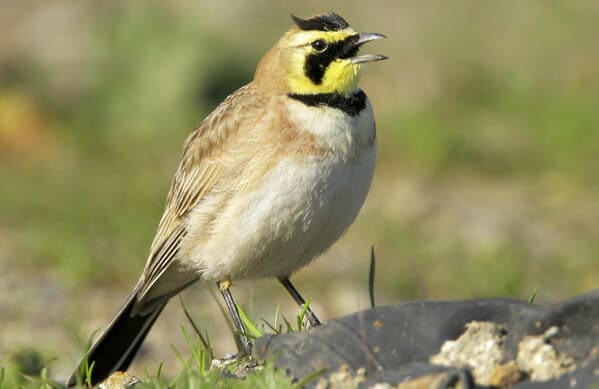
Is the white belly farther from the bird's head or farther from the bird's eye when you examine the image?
the bird's eye

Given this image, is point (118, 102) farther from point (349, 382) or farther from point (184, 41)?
point (349, 382)

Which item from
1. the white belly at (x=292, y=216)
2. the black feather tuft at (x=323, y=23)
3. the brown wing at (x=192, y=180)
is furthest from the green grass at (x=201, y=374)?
the black feather tuft at (x=323, y=23)

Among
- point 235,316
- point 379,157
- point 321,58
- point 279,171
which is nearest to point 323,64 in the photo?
point 321,58

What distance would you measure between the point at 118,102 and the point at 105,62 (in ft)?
1.82

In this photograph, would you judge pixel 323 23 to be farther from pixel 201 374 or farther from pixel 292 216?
pixel 201 374

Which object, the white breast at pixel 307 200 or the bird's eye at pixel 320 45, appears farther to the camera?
the bird's eye at pixel 320 45

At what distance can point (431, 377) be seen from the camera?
3.96 m

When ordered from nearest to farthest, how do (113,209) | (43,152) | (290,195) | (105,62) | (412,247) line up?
(290,195), (412,247), (113,209), (43,152), (105,62)

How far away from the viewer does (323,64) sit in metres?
5.85

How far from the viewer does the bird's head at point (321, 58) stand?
228 inches

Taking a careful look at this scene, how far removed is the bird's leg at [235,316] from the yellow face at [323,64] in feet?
3.70

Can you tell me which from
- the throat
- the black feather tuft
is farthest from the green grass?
the black feather tuft

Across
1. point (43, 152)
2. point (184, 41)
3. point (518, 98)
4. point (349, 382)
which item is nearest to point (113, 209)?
point (43, 152)

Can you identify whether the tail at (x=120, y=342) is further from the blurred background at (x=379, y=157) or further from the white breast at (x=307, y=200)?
the white breast at (x=307, y=200)
